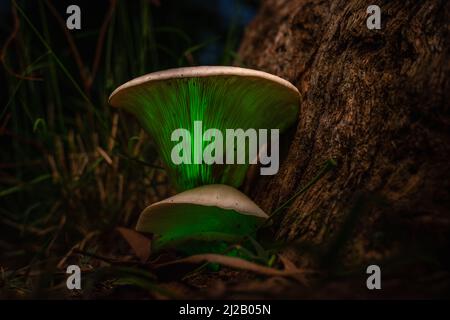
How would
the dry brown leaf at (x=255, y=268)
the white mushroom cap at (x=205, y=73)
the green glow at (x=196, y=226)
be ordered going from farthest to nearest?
the green glow at (x=196, y=226), the white mushroom cap at (x=205, y=73), the dry brown leaf at (x=255, y=268)

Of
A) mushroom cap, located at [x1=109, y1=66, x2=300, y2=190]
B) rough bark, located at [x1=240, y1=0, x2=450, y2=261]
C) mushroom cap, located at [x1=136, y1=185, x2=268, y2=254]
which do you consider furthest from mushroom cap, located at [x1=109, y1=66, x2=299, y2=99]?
mushroom cap, located at [x1=136, y1=185, x2=268, y2=254]

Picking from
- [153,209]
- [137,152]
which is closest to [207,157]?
[153,209]

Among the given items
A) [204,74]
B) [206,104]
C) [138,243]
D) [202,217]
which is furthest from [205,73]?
[138,243]

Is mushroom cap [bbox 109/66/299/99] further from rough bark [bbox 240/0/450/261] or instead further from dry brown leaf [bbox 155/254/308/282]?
dry brown leaf [bbox 155/254/308/282]

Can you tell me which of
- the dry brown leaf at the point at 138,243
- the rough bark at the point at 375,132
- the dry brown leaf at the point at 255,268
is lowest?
the dry brown leaf at the point at 138,243

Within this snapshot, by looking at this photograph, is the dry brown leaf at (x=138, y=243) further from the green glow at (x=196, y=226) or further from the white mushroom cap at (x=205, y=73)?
the white mushroom cap at (x=205, y=73)

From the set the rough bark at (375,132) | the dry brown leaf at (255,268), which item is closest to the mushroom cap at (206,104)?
the rough bark at (375,132)

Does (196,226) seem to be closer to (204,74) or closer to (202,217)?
(202,217)

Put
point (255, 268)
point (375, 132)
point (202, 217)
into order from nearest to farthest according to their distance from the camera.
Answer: point (255, 268), point (375, 132), point (202, 217)
